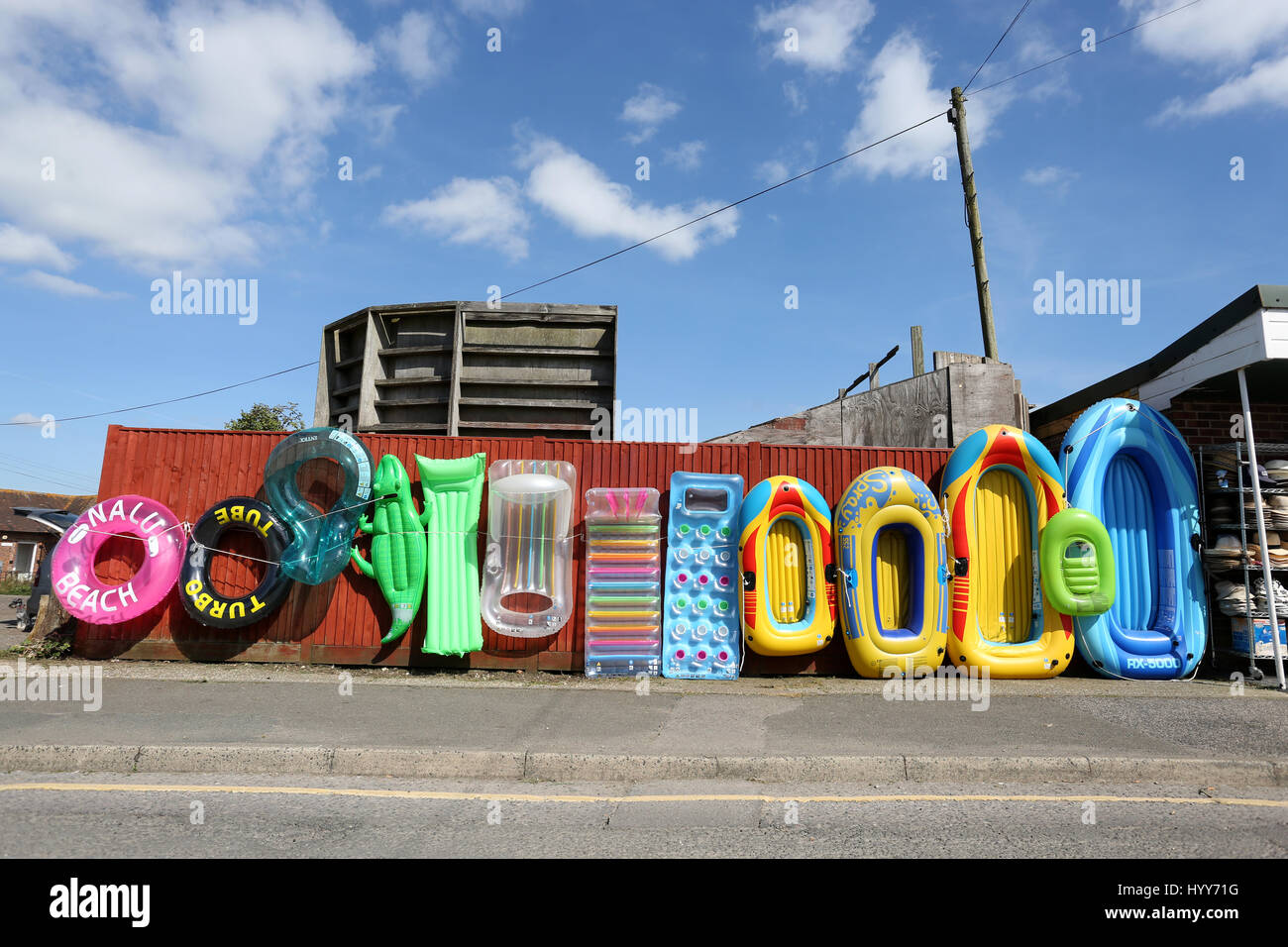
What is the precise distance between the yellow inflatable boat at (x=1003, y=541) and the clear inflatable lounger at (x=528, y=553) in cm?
423

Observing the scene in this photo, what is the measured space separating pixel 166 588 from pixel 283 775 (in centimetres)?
423

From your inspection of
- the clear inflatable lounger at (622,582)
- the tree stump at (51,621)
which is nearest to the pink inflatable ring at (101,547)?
the tree stump at (51,621)

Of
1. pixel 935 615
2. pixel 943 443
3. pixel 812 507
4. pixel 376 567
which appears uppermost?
pixel 943 443

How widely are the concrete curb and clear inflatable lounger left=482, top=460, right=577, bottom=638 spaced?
2.97m

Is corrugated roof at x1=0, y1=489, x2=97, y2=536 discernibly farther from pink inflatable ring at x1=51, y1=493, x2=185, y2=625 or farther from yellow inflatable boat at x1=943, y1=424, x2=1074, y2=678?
yellow inflatable boat at x1=943, y1=424, x2=1074, y2=678

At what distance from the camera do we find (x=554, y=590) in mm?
8406

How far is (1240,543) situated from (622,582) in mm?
6785

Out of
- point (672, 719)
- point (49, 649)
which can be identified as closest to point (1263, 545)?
point (672, 719)
